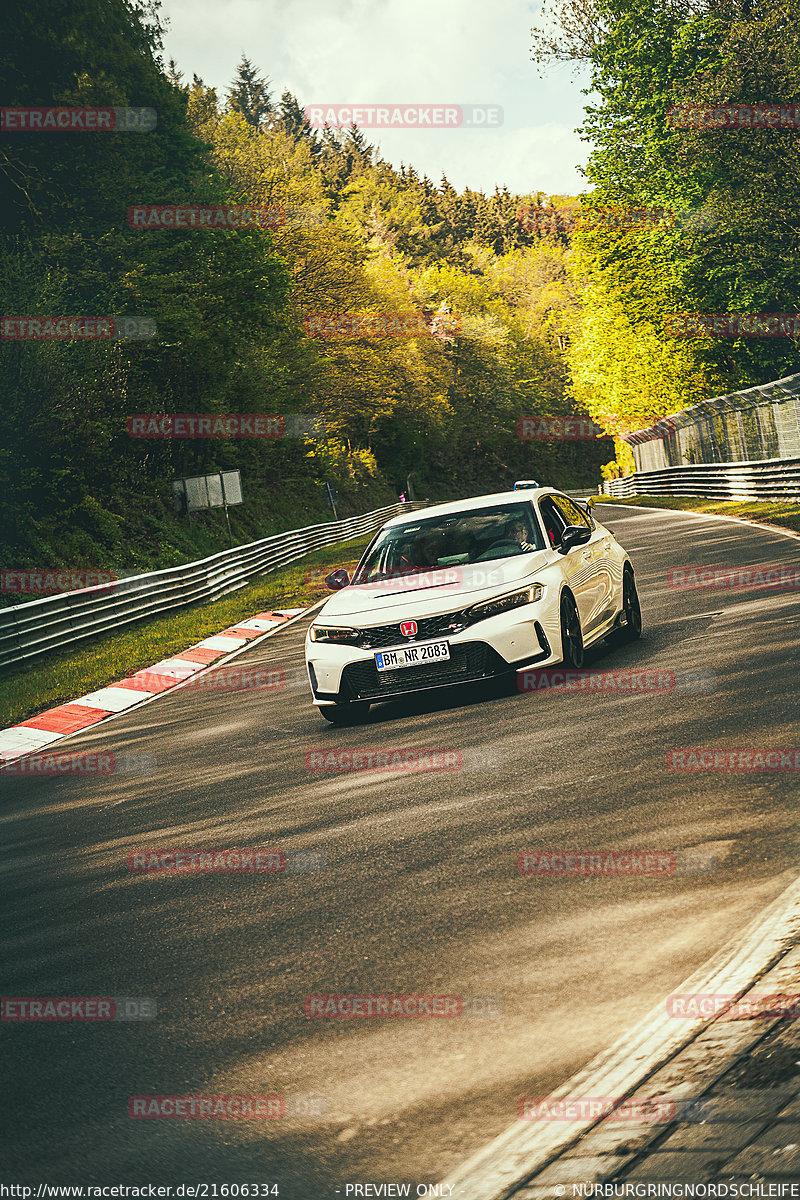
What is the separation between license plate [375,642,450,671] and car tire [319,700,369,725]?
0.55 meters

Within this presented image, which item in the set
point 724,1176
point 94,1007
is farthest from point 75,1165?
point 724,1176

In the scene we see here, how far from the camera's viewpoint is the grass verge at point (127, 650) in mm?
16172

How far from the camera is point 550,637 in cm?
929

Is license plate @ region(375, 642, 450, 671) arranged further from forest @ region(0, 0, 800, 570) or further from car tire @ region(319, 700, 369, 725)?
forest @ region(0, 0, 800, 570)

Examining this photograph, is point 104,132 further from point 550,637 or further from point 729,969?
point 729,969

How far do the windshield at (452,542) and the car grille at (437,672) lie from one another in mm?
1200

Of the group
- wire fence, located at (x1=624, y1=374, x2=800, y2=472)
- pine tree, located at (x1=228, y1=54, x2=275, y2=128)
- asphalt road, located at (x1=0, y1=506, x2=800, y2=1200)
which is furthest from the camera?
pine tree, located at (x1=228, y1=54, x2=275, y2=128)

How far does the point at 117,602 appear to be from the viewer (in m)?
21.7

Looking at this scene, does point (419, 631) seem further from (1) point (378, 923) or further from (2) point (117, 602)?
(2) point (117, 602)

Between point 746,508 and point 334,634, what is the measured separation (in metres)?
21.1

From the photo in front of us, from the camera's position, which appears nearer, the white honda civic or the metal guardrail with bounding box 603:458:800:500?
the white honda civic

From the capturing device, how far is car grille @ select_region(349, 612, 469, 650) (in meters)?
9.19

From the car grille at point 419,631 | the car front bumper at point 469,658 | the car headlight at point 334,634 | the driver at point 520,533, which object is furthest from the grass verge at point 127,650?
the driver at point 520,533

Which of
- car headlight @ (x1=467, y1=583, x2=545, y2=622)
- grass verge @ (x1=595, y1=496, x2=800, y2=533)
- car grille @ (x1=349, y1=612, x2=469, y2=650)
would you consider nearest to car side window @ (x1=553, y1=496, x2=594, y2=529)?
car headlight @ (x1=467, y1=583, x2=545, y2=622)
